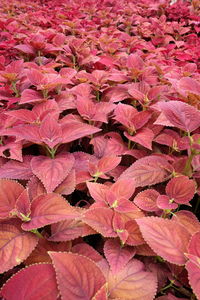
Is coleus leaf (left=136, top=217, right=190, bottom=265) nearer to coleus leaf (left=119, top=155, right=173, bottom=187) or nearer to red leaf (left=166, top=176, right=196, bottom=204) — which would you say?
red leaf (left=166, top=176, right=196, bottom=204)

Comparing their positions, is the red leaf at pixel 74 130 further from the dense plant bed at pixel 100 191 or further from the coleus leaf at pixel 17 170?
the coleus leaf at pixel 17 170

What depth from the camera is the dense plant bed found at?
723 mm

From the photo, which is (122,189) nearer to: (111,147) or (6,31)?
(111,147)

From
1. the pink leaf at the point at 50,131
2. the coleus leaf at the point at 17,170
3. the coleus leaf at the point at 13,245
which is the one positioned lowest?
the coleus leaf at the point at 13,245

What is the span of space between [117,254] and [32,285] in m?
0.28

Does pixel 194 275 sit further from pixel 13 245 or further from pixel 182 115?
pixel 182 115

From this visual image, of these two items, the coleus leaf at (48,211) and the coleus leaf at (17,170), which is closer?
the coleus leaf at (48,211)

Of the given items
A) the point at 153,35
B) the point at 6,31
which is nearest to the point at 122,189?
the point at 6,31

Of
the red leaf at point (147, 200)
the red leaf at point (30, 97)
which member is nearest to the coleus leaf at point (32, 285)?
the red leaf at point (147, 200)

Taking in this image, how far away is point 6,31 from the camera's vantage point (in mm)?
2701

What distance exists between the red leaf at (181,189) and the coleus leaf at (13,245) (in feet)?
1.54

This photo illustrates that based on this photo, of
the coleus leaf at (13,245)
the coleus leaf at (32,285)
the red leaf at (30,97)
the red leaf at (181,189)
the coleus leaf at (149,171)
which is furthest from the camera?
the red leaf at (30,97)

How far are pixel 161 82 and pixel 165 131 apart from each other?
0.52m

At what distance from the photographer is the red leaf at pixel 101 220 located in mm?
850
